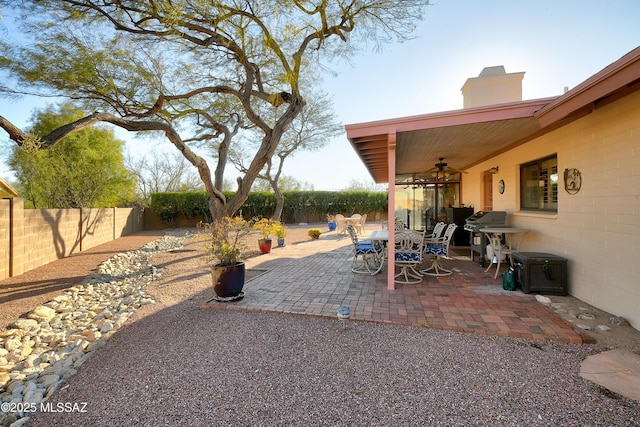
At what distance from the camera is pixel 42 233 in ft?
21.7

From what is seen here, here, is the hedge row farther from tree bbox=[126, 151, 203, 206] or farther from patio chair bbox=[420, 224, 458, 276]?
patio chair bbox=[420, 224, 458, 276]

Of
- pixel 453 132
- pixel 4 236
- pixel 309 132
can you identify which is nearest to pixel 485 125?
pixel 453 132

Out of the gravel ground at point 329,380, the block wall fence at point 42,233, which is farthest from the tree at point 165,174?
the gravel ground at point 329,380

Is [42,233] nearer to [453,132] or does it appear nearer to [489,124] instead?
[453,132]

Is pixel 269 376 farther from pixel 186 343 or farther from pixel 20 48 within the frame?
pixel 20 48

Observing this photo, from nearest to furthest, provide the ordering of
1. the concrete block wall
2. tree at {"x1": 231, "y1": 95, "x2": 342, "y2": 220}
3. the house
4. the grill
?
the house, the concrete block wall, the grill, tree at {"x1": 231, "y1": 95, "x2": 342, "y2": 220}

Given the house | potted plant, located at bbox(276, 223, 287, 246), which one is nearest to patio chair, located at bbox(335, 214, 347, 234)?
potted plant, located at bbox(276, 223, 287, 246)

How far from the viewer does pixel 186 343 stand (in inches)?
110

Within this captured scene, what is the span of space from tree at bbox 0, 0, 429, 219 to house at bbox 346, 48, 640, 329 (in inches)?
118

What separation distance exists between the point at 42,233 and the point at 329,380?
797 centimetres

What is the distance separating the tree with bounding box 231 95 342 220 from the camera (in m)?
13.8

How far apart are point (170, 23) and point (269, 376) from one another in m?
6.08

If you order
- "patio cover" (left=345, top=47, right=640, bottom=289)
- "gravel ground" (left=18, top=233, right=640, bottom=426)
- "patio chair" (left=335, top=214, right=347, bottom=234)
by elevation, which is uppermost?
"patio cover" (left=345, top=47, right=640, bottom=289)

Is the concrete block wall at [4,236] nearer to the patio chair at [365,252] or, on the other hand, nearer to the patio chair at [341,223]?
the patio chair at [365,252]
